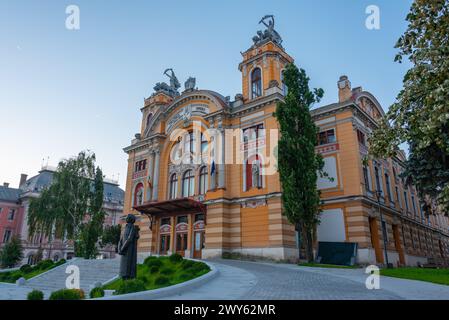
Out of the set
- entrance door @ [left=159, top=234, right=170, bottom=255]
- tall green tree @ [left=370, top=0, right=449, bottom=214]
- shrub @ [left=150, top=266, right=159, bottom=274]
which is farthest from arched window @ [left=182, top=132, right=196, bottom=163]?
tall green tree @ [left=370, top=0, right=449, bottom=214]

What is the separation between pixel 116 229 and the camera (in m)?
39.9

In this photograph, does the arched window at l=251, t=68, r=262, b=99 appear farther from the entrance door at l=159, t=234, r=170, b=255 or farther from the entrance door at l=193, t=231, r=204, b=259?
the entrance door at l=159, t=234, r=170, b=255

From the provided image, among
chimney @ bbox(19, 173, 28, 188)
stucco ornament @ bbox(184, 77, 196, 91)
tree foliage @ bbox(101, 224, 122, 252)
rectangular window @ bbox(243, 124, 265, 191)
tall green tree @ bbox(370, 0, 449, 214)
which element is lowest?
tree foliage @ bbox(101, 224, 122, 252)

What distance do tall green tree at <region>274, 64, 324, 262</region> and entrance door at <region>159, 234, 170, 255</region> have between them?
13.8m

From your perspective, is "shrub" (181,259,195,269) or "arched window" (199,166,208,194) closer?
"shrub" (181,259,195,269)

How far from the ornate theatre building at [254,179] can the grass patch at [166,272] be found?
8.61 meters

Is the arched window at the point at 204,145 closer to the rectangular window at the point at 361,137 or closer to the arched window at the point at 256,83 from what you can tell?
the arched window at the point at 256,83

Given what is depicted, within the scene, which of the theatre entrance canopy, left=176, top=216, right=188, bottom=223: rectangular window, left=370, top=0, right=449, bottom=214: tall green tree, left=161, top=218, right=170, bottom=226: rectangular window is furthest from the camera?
left=161, top=218, right=170, bottom=226: rectangular window

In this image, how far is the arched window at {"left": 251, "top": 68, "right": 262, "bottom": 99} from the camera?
30.5 metres

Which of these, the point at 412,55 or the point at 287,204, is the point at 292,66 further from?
the point at 412,55

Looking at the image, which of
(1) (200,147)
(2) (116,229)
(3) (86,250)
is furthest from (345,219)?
(2) (116,229)

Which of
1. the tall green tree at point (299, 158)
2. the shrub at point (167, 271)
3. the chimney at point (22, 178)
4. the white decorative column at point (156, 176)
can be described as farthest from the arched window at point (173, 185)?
the chimney at point (22, 178)

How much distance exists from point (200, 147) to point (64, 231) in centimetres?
1712

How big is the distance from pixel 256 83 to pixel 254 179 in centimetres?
930
